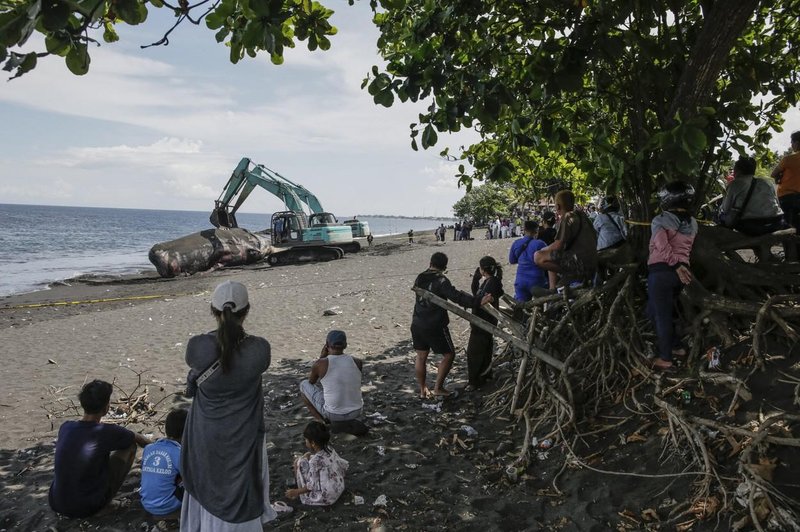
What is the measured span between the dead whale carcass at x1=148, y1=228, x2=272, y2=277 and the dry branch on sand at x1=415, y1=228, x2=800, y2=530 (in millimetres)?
21749

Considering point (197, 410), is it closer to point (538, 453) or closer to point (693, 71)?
point (538, 453)

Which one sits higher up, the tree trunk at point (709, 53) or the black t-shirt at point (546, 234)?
the tree trunk at point (709, 53)

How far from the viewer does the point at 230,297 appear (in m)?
3.31

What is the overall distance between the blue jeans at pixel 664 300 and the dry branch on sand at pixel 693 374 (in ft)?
0.79

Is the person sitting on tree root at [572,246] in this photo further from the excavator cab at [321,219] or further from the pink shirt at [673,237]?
the excavator cab at [321,219]

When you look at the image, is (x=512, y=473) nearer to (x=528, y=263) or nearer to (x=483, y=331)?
(x=483, y=331)

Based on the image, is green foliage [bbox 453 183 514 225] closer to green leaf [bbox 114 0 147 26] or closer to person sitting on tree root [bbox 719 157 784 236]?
person sitting on tree root [bbox 719 157 784 236]

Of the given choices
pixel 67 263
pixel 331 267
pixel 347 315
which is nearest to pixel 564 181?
pixel 347 315

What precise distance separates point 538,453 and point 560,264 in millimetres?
2046

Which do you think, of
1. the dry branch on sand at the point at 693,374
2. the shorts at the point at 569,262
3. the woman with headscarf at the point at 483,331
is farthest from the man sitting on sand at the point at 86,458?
the shorts at the point at 569,262

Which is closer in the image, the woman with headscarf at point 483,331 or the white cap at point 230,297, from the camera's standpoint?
the white cap at point 230,297

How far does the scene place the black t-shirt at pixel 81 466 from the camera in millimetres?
4367

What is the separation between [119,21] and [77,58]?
1.92 ft

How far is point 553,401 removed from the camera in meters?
5.66
